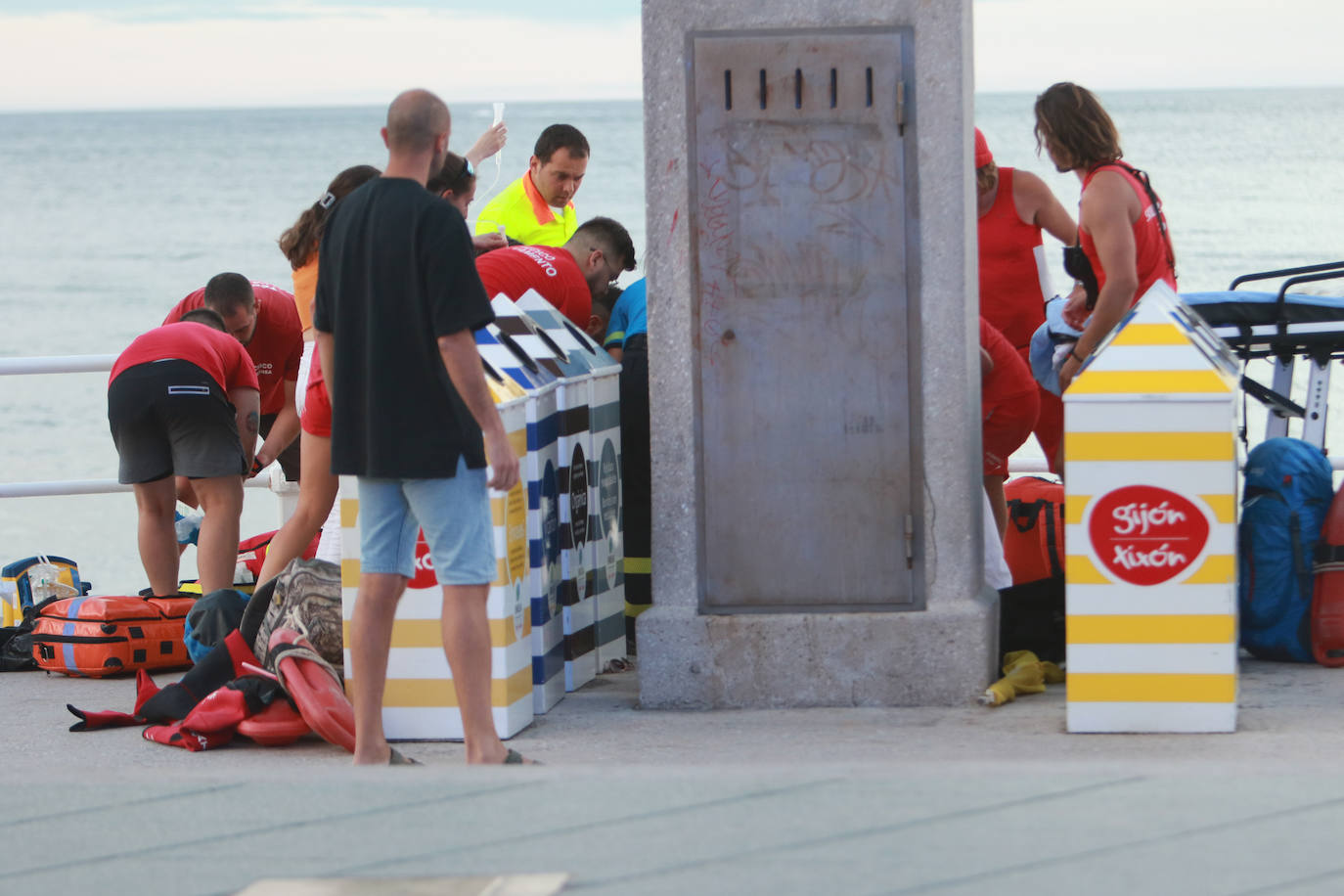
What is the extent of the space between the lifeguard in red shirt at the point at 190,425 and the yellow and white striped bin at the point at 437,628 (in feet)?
5.32

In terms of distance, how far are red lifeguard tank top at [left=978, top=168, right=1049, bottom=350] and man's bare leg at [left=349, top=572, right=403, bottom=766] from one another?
285 cm

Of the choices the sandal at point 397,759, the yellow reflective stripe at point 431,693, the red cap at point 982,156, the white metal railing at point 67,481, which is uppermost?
the red cap at point 982,156

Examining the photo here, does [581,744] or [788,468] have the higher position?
[788,468]

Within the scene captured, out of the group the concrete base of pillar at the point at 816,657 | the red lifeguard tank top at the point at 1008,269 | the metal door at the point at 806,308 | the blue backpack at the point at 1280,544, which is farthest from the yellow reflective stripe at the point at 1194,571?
the red lifeguard tank top at the point at 1008,269

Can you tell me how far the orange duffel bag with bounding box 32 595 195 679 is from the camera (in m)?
6.21

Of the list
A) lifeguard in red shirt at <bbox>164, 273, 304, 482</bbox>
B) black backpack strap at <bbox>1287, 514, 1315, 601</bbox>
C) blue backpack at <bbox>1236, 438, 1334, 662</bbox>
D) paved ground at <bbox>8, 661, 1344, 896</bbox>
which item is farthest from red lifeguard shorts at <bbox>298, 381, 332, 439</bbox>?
black backpack strap at <bbox>1287, 514, 1315, 601</bbox>

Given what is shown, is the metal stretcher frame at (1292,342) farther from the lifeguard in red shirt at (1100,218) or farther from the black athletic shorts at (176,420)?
the black athletic shorts at (176,420)

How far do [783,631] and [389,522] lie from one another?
134cm

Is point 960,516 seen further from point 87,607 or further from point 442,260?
point 87,607

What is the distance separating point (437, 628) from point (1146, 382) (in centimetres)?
205

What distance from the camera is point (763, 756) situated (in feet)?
15.4

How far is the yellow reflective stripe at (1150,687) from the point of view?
4699 mm

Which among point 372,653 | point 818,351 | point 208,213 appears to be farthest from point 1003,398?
point 208,213

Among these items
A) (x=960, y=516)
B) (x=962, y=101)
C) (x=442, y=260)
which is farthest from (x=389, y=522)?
(x=962, y=101)
